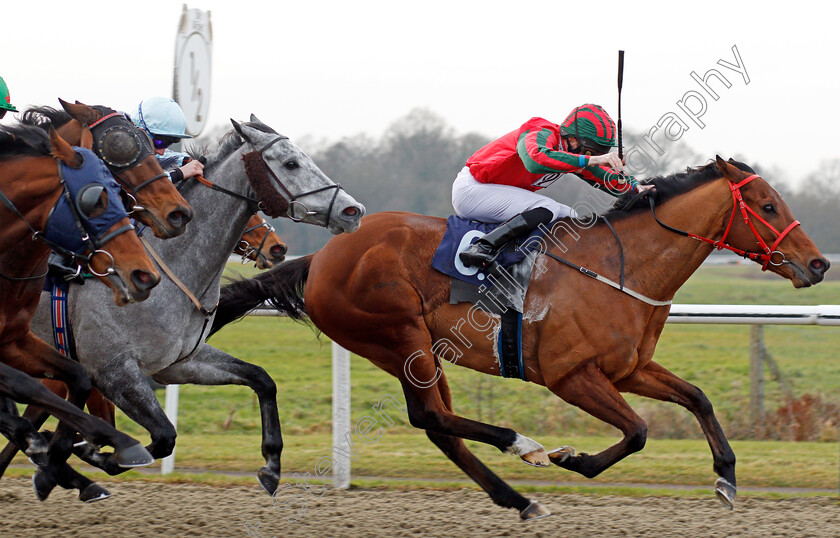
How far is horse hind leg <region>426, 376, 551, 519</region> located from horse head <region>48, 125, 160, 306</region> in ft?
6.69

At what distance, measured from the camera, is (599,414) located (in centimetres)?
448

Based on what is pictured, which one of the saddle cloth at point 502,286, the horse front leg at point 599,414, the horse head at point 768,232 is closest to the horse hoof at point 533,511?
the horse front leg at point 599,414

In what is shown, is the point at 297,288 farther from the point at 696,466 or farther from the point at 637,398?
the point at 637,398

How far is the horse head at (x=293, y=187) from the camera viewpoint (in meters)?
4.34

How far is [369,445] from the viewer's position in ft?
21.6

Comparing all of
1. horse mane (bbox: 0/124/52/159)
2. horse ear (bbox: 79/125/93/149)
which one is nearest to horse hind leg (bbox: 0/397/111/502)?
horse mane (bbox: 0/124/52/159)

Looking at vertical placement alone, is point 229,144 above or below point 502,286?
above

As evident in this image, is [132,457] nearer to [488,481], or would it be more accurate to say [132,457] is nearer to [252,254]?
[488,481]

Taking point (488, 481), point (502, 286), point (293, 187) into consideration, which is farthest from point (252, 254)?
point (488, 481)

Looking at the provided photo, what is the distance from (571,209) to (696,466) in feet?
6.65

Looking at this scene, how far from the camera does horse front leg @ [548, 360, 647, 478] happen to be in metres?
4.43

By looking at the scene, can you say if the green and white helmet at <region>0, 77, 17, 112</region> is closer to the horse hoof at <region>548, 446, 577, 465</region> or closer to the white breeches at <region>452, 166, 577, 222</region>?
the white breeches at <region>452, 166, 577, 222</region>

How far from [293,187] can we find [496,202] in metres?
1.16

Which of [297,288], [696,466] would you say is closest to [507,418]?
[696,466]
